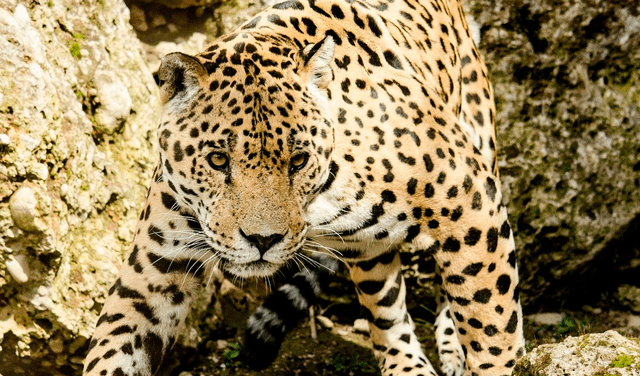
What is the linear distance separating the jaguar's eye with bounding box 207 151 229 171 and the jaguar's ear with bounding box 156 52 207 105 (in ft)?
1.13

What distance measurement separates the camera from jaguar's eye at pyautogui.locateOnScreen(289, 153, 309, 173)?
489 cm

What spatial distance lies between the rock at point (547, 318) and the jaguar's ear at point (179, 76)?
175 inches

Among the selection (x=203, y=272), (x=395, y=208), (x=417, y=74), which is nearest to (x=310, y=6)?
(x=417, y=74)

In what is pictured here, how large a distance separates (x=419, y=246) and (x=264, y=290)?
10.0 feet

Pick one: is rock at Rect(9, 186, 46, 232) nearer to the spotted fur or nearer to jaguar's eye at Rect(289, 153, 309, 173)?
the spotted fur

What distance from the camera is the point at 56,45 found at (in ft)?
21.5

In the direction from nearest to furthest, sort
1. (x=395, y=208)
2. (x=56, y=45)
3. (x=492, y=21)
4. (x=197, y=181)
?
(x=197, y=181), (x=395, y=208), (x=56, y=45), (x=492, y=21)

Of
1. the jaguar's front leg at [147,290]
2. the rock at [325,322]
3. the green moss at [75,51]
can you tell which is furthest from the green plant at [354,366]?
the green moss at [75,51]

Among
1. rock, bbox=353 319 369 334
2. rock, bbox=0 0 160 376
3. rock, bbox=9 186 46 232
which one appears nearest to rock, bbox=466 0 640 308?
rock, bbox=353 319 369 334

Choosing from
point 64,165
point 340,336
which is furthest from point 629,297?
point 64,165

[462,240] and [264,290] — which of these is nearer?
[462,240]

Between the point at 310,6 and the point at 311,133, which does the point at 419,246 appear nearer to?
the point at 311,133

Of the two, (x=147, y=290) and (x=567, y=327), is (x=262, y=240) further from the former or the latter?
(x=567, y=327)

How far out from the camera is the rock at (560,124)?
26.2 ft
